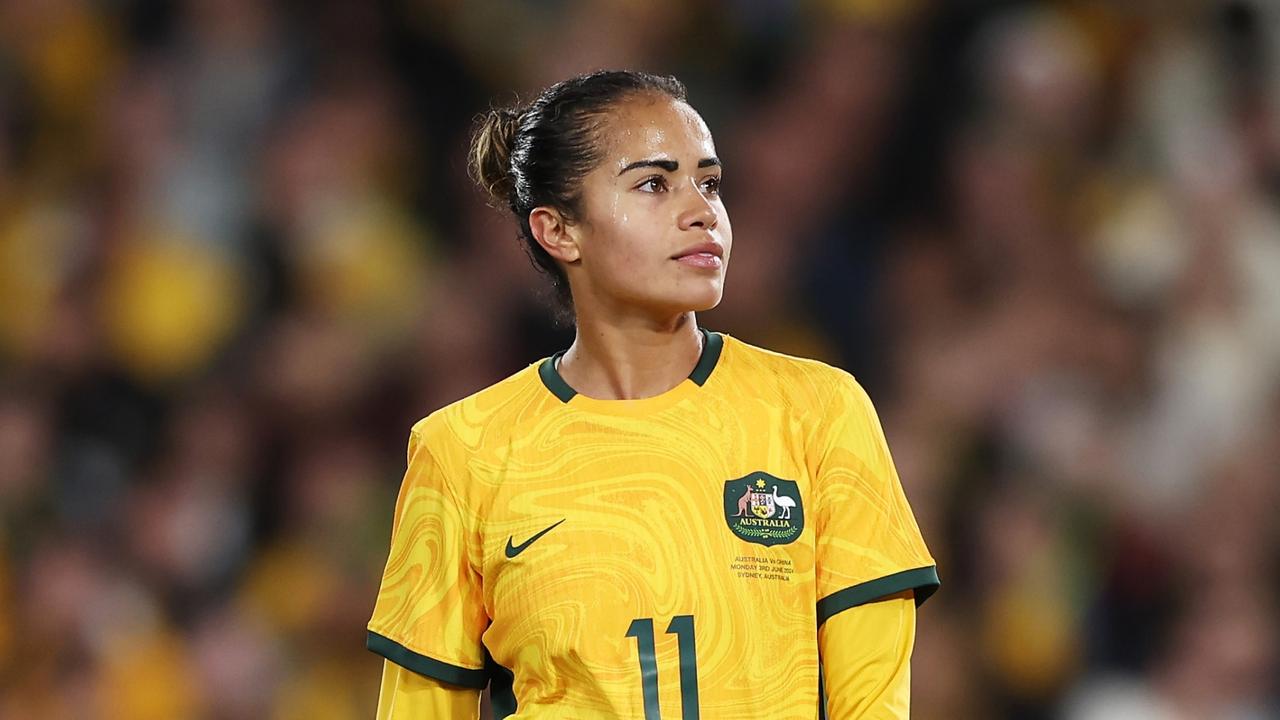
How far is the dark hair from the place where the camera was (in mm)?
2637

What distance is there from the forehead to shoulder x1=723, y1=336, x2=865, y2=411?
1.01ft

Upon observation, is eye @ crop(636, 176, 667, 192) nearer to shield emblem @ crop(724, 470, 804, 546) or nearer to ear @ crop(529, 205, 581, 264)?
ear @ crop(529, 205, 581, 264)

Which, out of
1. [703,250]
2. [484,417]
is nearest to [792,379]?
[703,250]

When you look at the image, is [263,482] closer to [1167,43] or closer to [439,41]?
[439,41]

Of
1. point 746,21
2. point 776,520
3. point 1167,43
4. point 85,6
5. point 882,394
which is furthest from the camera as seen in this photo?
point 85,6

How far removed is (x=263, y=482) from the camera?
5.22 m

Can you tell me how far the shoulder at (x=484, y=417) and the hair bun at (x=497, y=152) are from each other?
316 millimetres

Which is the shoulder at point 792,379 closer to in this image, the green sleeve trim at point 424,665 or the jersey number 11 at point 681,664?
the jersey number 11 at point 681,664

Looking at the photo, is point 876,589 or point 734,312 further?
point 734,312

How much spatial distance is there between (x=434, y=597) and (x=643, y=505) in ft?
1.15

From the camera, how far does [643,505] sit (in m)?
2.51

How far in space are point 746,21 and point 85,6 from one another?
2.32 metres

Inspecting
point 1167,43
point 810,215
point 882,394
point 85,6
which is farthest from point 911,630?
point 85,6

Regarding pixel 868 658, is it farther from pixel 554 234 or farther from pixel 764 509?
pixel 554 234
